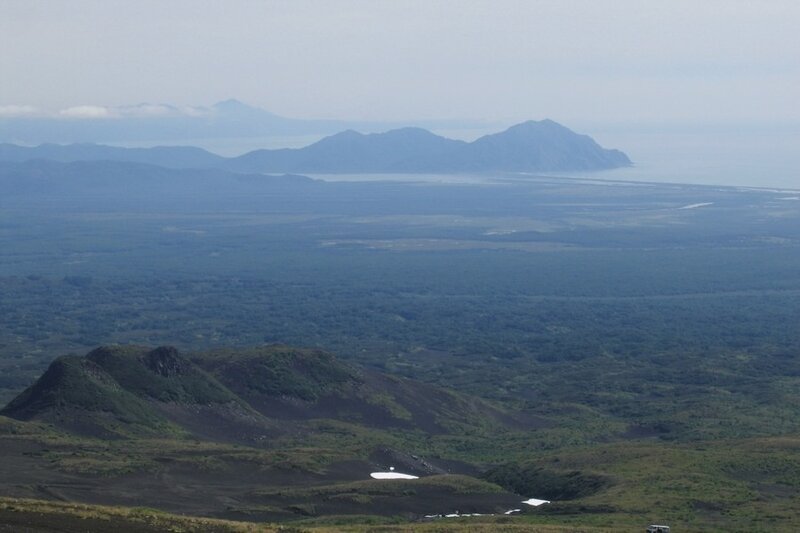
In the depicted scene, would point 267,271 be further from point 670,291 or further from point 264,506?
point 264,506

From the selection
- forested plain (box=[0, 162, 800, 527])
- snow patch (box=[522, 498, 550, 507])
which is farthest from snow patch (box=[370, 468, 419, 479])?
forested plain (box=[0, 162, 800, 527])

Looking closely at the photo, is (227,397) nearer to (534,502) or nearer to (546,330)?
(534,502)

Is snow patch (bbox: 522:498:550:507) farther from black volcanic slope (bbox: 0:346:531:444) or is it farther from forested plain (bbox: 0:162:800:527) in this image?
black volcanic slope (bbox: 0:346:531:444)

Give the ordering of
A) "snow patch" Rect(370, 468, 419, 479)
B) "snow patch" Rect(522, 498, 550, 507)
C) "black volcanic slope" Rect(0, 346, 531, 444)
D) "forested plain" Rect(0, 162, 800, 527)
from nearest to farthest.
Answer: "snow patch" Rect(522, 498, 550, 507) < "snow patch" Rect(370, 468, 419, 479) < "forested plain" Rect(0, 162, 800, 527) < "black volcanic slope" Rect(0, 346, 531, 444)

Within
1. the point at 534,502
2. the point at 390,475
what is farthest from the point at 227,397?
the point at 534,502

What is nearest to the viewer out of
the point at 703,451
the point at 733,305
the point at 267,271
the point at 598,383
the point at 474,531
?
the point at 474,531

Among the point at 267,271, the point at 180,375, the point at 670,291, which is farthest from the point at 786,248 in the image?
the point at 180,375

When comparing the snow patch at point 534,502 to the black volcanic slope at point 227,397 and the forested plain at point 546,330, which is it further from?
the black volcanic slope at point 227,397

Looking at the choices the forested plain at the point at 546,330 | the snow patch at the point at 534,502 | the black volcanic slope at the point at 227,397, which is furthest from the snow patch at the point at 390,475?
the black volcanic slope at the point at 227,397
